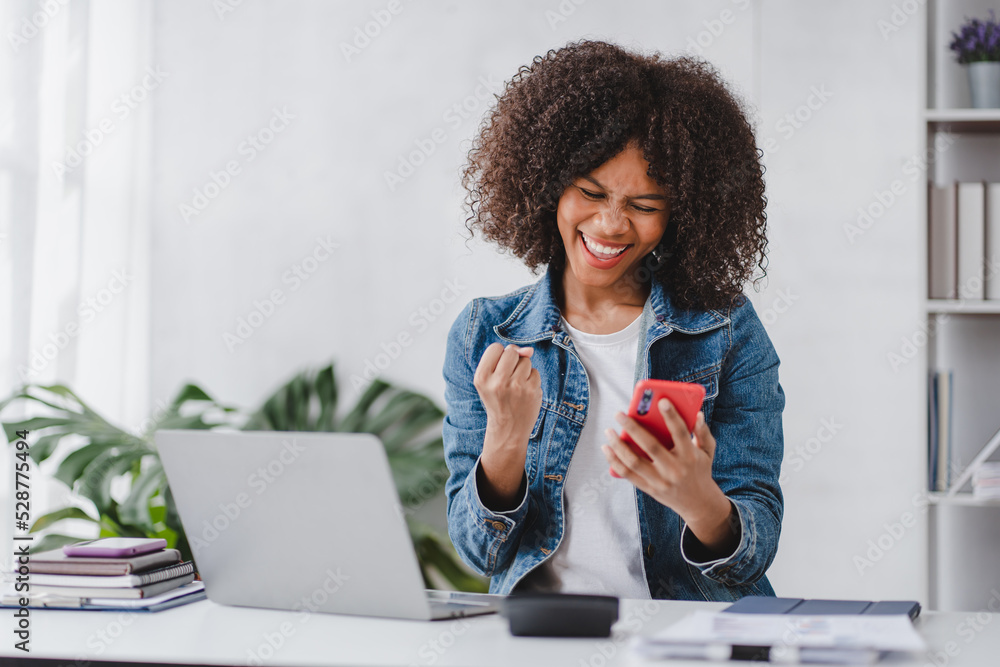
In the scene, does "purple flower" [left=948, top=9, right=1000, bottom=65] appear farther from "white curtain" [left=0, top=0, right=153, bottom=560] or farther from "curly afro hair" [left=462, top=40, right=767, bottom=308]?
"white curtain" [left=0, top=0, right=153, bottom=560]

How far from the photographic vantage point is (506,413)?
126 cm

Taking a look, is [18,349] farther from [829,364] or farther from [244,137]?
[829,364]

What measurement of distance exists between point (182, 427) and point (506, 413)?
1.49 meters

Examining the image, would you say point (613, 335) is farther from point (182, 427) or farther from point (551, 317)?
point (182, 427)

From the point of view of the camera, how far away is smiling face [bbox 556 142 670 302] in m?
1.42

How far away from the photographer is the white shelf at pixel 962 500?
2.27 metres

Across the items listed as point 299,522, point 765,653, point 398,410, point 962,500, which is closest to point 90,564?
point 299,522

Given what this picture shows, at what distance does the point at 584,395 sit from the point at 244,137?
1862 millimetres

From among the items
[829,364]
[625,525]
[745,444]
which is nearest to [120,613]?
[625,525]

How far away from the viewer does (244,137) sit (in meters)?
2.89

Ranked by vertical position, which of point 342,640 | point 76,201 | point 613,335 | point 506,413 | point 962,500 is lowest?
point 962,500

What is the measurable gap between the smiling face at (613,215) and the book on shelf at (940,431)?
1.35 meters

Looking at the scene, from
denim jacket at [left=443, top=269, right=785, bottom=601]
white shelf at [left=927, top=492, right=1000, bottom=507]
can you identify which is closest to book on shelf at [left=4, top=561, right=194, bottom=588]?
denim jacket at [left=443, top=269, right=785, bottom=601]

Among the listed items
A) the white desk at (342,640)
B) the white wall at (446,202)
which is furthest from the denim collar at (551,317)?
the white wall at (446,202)
